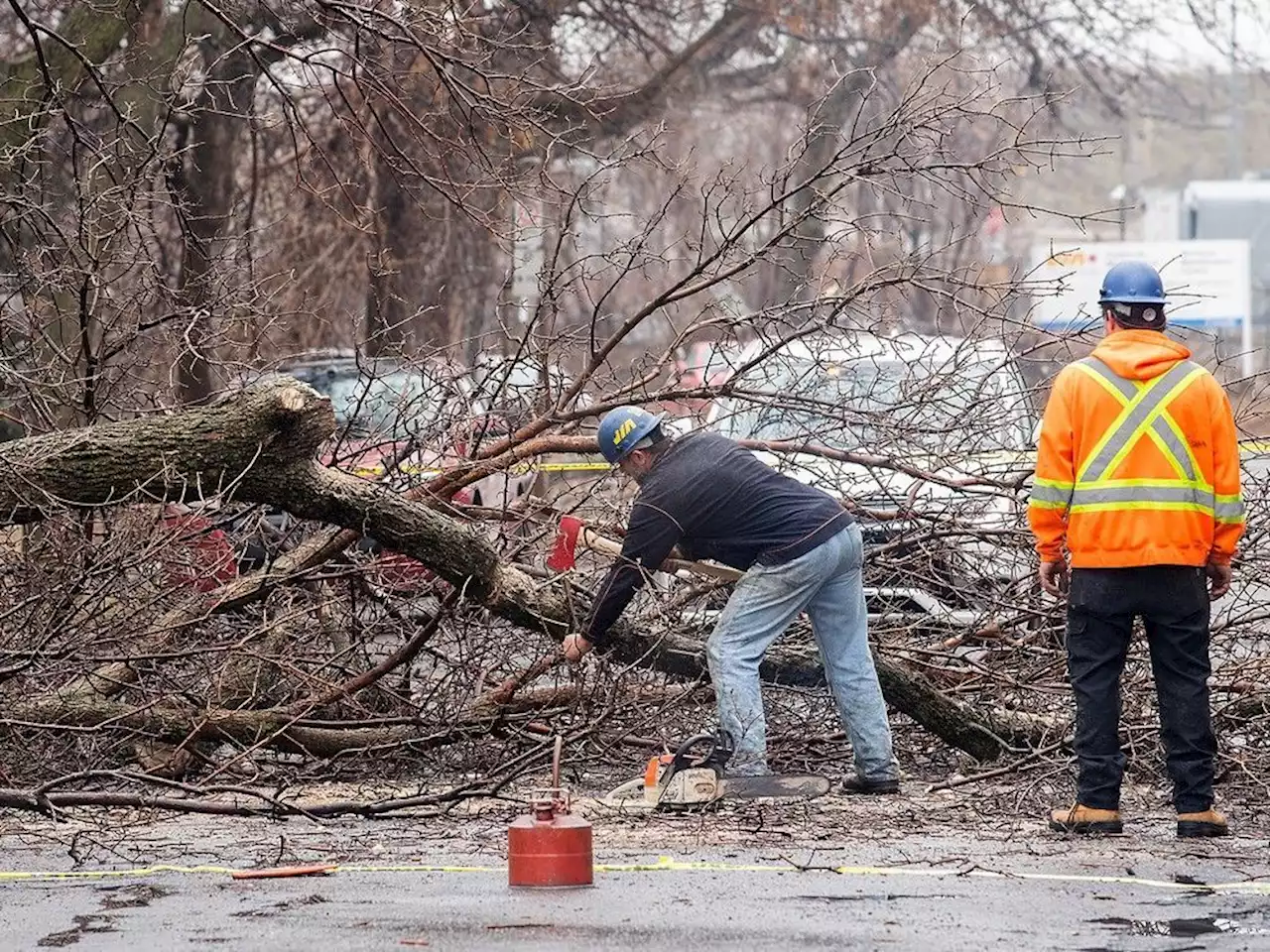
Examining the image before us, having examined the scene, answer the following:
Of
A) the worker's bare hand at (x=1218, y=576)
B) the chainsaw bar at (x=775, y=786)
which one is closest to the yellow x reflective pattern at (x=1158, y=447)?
the worker's bare hand at (x=1218, y=576)

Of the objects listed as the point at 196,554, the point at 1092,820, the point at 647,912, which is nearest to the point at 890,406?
the point at 1092,820

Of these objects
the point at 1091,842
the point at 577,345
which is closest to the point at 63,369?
the point at 577,345

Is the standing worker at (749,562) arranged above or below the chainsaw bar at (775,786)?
above

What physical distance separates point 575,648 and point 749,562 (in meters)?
0.71

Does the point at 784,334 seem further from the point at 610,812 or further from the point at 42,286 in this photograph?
the point at 42,286

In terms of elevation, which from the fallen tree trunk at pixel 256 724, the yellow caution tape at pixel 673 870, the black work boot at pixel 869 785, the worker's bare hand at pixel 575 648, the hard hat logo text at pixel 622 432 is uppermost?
the hard hat logo text at pixel 622 432

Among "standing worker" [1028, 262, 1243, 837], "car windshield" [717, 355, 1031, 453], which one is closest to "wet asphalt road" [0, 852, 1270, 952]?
"standing worker" [1028, 262, 1243, 837]

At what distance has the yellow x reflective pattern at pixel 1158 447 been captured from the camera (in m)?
6.34

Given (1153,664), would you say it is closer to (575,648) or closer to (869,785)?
(869,785)

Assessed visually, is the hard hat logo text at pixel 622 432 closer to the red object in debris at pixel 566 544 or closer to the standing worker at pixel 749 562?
the standing worker at pixel 749 562

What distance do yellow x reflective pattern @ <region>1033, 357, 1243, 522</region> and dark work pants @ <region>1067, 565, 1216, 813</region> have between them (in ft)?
0.65

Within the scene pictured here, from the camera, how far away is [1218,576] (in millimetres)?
6469

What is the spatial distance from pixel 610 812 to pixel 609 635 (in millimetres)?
839

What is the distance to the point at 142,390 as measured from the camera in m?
8.81
